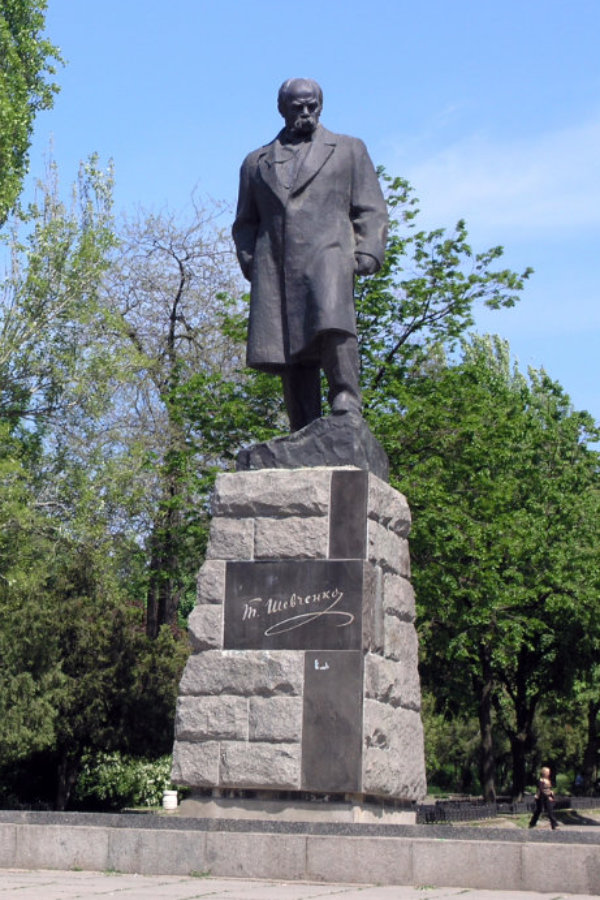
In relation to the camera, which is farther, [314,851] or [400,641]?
[400,641]

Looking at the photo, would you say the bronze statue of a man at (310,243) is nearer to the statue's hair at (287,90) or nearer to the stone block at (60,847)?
the statue's hair at (287,90)

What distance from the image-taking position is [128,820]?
8.72 meters

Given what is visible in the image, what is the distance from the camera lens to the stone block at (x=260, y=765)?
8.98 m

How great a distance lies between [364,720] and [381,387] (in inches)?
629

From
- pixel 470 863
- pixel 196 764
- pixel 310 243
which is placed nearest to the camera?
pixel 470 863

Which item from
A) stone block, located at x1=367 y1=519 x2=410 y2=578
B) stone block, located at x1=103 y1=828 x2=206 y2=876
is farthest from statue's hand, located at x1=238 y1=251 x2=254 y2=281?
stone block, located at x1=103 y1=828 x2=206 y2=876

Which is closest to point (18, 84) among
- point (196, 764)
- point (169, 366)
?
point (169, 366)

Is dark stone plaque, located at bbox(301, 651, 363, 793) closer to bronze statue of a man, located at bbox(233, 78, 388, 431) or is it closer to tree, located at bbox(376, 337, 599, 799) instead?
bronze statue of a man, located at bbox(233, 78, 388, 431)

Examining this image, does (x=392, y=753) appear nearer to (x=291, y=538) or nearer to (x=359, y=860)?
(x=291, y=538)

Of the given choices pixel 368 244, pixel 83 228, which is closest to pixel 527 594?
pixel 83 228

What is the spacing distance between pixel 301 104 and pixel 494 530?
1378 centimetres

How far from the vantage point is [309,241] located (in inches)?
399

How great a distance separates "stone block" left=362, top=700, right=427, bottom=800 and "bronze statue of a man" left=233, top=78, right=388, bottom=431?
2.31 metres

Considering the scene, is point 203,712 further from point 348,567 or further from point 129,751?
point 129,751
